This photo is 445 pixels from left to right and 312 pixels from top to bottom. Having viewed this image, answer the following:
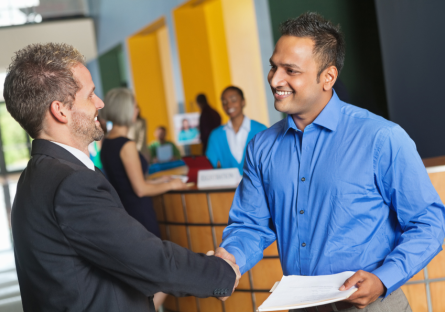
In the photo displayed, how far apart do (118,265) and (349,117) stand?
2.82ft

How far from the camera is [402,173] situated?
134 cm

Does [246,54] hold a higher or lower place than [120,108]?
higher

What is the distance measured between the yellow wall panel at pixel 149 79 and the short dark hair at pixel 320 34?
33.8 feet

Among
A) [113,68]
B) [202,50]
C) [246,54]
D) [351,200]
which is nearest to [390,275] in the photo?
[351,200]

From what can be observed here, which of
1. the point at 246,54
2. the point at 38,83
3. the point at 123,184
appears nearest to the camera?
the point at 38,83

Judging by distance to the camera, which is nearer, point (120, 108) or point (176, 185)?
point (120, 108)

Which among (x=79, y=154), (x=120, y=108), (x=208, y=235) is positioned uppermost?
(x=120, y=108)

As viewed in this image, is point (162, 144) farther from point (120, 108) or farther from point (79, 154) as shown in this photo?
point (79, 154)

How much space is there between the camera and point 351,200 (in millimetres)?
1379

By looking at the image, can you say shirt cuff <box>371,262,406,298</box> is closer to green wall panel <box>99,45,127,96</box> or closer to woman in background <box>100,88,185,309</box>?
woman in background <box>100,88,185,309</box>

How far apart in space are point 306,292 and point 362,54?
16.3ft

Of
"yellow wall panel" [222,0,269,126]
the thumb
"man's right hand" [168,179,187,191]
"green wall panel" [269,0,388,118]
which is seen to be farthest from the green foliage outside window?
the thumb

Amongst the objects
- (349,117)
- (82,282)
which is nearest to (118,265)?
(82,282)

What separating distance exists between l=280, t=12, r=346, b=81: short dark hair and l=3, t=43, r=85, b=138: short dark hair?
0.73 m
